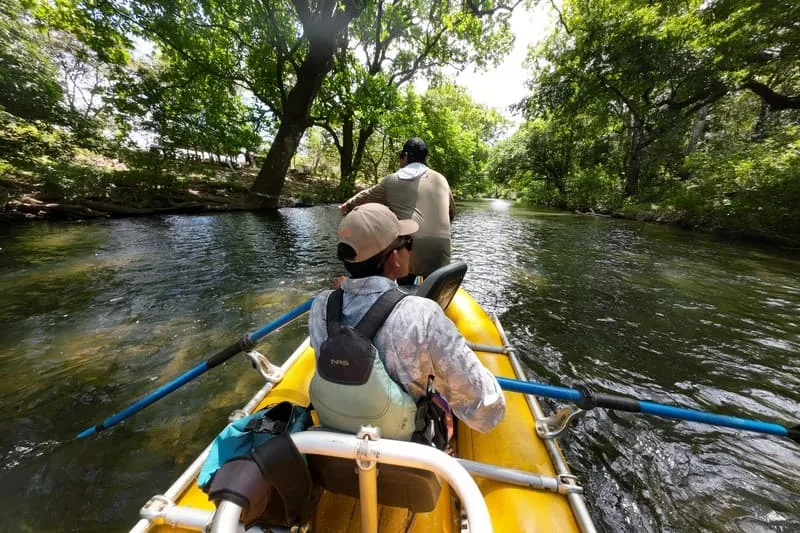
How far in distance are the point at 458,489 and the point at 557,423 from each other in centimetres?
138

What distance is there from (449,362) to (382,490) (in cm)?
53

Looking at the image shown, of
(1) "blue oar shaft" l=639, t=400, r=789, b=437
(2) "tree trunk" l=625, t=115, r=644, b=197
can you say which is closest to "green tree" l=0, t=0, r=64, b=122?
(1) "blue oar shaft" l=639, t=400, r=789, b=437

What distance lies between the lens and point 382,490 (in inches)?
44.8

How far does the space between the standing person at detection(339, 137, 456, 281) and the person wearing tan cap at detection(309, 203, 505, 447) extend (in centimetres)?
181

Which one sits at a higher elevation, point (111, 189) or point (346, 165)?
point (346, 165)

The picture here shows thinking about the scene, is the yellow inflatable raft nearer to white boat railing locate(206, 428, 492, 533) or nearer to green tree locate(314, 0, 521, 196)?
white boat railing locate(206, 428, 492, 533)

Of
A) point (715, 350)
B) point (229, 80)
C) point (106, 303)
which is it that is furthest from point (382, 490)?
point (229, 80)

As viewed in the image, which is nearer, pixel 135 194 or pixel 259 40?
pixel 135 194

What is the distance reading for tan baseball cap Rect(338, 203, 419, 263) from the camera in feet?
3.93

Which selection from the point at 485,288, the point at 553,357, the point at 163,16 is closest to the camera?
the point at 553,357

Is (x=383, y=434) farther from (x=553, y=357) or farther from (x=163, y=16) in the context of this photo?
(x=163, y=16)

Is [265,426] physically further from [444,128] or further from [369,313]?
[444,128]

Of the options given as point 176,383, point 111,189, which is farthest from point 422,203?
point 111,189

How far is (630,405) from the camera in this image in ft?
6.47
